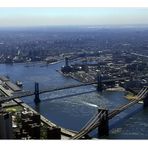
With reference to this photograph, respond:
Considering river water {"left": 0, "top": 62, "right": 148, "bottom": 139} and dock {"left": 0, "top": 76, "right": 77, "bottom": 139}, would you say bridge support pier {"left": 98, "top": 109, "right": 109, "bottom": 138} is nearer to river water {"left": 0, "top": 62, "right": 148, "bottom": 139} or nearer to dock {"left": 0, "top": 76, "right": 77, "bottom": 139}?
river water {"left": 0, "top": 62, "right": 148, "bottom": 139}

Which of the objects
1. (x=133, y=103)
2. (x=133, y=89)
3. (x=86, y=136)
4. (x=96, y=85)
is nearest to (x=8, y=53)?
(x=96, y=85)

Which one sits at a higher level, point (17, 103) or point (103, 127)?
point (103, 127)

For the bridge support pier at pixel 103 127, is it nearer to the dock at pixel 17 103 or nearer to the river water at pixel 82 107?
the river water at pixel 82 107

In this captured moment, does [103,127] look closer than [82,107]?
Yes

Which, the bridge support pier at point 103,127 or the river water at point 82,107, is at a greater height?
the bridge support pier at point 103,127

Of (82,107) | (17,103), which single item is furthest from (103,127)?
(17,103)

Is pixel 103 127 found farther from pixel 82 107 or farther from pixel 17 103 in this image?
pixel 17 103

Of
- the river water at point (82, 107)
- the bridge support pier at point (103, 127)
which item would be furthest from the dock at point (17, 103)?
the bridge support pier at point (103, 127)
